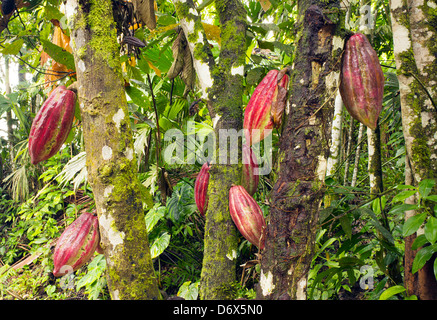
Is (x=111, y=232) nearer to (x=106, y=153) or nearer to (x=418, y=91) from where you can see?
(x=106, y=153)

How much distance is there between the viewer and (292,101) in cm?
69

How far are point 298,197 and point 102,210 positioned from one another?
40 centimetres

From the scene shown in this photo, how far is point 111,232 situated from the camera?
61 centimetres

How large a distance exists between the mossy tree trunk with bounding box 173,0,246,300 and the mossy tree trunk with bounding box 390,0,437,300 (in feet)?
1.81

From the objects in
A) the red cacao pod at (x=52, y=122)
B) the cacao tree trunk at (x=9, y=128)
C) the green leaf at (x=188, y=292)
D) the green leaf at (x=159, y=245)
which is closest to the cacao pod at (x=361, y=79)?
the red cacao pod at (x=52, y=122)

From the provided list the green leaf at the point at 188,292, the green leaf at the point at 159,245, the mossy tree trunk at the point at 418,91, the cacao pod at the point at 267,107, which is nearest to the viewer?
the cacao pod at the point at 267,107

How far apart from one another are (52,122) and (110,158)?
0.24 m

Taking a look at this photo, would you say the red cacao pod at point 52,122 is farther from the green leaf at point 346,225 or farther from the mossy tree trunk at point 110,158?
the green leaf at point 346,225

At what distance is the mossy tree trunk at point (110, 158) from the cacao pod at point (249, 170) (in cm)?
34

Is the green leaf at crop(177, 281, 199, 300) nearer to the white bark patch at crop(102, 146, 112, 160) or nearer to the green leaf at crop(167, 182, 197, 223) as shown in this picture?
the green leaf at crop(167, 182, 197, 223)

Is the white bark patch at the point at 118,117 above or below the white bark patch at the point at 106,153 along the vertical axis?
above

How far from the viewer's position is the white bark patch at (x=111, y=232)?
611mm
